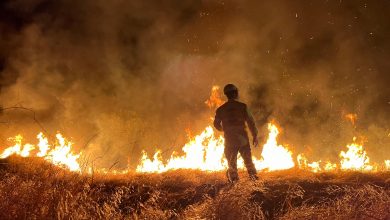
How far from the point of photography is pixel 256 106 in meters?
15.5

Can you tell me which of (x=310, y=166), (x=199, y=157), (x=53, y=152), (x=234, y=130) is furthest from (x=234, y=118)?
(x=53, y=152)

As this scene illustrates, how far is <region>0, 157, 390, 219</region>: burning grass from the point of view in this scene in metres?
3.41

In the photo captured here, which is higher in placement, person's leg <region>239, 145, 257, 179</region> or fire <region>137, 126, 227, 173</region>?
fire <region>137, 126, 227, 173</region>

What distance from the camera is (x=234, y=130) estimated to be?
6516 mm

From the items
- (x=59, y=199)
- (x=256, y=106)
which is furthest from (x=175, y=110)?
(x=59, y=199)

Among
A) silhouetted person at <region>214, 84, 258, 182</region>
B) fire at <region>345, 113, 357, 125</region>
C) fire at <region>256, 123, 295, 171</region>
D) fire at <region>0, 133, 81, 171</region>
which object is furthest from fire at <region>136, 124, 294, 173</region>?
fire at <region>345, 113, 357, 125</region>

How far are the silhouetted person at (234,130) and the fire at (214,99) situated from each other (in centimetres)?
587

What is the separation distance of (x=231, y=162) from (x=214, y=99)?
7122 millimetres

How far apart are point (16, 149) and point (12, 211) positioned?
681 cm

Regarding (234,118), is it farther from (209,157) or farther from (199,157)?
(199,157)

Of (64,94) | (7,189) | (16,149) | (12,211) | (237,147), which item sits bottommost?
(12,211)

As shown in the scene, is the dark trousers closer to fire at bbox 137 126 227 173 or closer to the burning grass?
the burning grass

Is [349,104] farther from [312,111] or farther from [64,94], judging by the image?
[64,94]

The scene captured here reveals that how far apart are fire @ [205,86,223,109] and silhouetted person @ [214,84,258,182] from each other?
5.87 m
